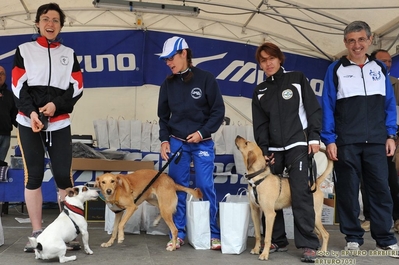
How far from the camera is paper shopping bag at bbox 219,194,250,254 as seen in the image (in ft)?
12.6

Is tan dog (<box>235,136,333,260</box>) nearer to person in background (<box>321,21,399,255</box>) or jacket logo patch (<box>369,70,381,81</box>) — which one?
person in background (<box>321,21,399,255</box>)

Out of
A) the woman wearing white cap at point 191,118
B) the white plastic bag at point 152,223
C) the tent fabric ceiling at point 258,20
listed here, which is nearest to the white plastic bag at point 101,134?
the tent fabric ceiling at point 258,20

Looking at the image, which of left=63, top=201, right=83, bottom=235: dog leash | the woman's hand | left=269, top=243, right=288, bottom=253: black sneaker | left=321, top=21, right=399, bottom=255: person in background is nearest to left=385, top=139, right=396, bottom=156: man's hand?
left=321, top=21, right=399, bottom=255: person in background

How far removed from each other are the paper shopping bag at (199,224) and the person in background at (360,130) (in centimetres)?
116

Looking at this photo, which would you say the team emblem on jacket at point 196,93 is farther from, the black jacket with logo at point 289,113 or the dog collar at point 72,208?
the dog collar at point 72,208

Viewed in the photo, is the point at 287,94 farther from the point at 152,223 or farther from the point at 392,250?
the point at 152,223

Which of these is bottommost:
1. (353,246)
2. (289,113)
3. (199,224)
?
(353,246)

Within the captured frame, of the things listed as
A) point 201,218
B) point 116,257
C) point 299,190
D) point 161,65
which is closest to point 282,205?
point 299,190

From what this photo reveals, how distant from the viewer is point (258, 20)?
8.27 metres

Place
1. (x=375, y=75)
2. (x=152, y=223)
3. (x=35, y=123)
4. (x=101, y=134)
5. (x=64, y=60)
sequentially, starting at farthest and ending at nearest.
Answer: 1. (x=101, y=134)
2. (x=152, y=223)
3. (x=375, y=75)
4. (x=64, y=60)
5. (x=35, y=123)

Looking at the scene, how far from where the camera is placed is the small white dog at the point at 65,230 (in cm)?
326

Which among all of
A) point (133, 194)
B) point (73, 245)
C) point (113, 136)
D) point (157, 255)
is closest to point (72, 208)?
point (73, 245)

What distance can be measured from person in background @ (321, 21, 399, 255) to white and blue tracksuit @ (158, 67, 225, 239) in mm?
962

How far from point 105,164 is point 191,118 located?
8.24ft
